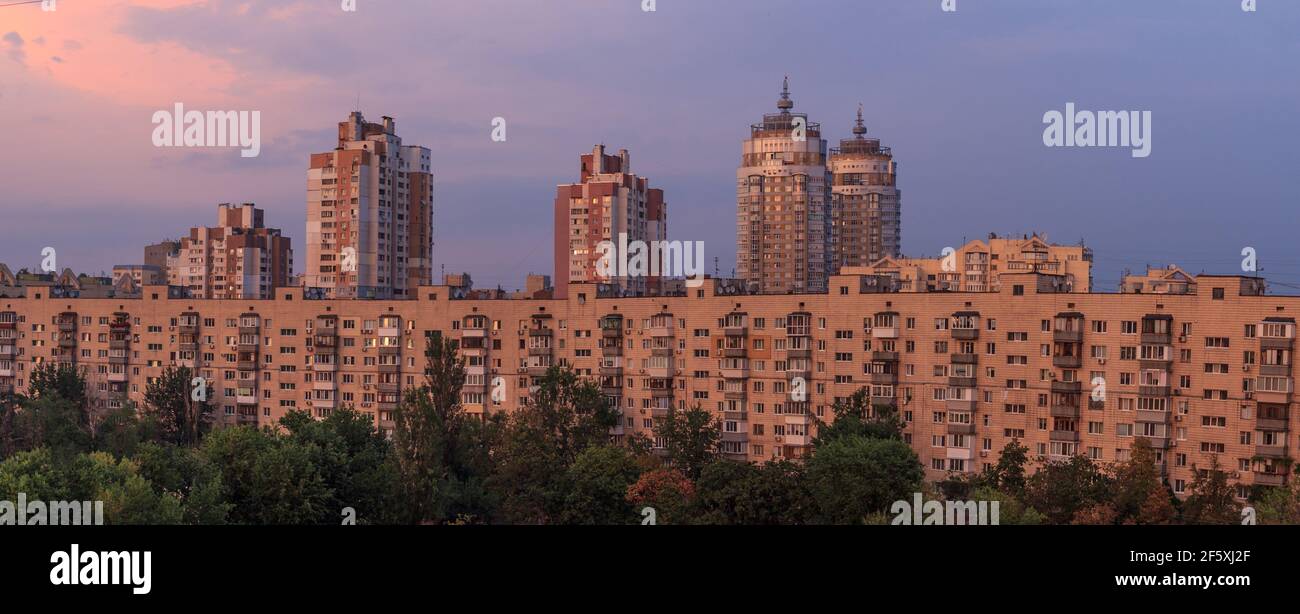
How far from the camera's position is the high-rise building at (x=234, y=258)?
99.5 meters

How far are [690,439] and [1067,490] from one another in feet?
42.7

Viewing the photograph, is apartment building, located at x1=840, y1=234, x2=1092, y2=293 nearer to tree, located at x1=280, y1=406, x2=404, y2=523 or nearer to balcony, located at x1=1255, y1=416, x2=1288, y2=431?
balcony, located at x1=1255, y1=416, x2=1288, y2=431

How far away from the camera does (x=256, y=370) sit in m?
53.4

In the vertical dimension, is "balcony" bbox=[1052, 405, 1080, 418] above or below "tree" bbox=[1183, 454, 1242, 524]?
above

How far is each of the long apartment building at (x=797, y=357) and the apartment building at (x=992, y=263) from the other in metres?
36.1

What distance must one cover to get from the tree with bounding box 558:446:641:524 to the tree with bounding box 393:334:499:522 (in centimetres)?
378

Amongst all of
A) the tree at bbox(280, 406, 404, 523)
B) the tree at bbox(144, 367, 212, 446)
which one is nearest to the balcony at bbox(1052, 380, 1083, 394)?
the tree at bbox(280, 406, 404, 523)

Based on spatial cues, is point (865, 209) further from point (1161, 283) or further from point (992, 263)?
point (1161, 283)

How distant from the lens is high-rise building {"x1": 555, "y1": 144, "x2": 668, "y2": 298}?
7956 cm

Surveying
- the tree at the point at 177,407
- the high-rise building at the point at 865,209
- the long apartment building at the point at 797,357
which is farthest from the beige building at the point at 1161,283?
the high-rise building at the point at 865,209

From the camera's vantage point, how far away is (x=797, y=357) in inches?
1731
